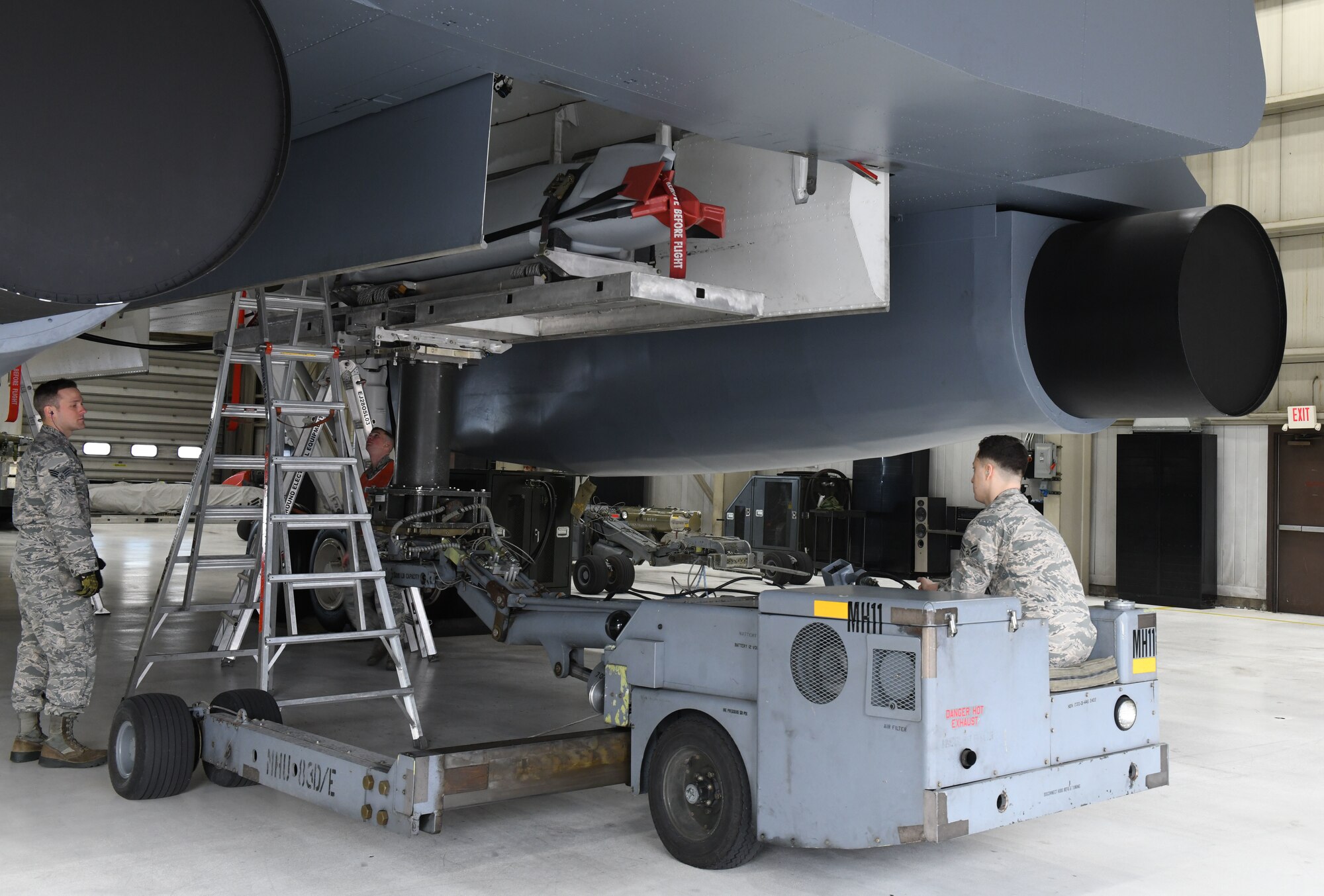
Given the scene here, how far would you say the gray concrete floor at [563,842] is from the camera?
3891mm

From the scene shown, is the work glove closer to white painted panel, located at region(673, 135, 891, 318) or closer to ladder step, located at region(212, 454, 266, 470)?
ladder step, located at region(212, 454, 266, 470)

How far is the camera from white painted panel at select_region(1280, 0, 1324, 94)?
14.3m

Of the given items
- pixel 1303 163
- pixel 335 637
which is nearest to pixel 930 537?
pixel 1303 163

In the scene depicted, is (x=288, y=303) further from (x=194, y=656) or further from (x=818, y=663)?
(x=818, y=663)

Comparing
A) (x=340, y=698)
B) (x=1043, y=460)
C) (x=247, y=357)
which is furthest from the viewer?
(x=1043, y=460)

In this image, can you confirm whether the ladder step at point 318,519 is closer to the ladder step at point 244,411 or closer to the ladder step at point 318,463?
the ladder step at point 318,463

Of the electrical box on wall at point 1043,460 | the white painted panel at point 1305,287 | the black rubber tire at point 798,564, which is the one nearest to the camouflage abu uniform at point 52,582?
the black rubber tire at point 798,564

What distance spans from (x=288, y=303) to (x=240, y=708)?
2.46 metres

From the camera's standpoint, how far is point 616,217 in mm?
4828

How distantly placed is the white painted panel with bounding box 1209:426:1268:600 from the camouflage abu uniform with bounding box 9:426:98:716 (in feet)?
44.6

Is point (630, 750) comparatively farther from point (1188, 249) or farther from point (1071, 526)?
point (1071, 526)

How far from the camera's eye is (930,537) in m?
16.9

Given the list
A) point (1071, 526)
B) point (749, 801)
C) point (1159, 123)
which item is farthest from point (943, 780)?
point (1071, 526)

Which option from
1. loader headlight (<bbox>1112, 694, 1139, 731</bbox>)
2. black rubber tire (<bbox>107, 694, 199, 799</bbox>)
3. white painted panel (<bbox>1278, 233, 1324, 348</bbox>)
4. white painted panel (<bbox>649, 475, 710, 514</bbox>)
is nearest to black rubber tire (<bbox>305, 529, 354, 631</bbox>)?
black rubber tire (<bbox>107, 694, 199, 799</bbox>)
